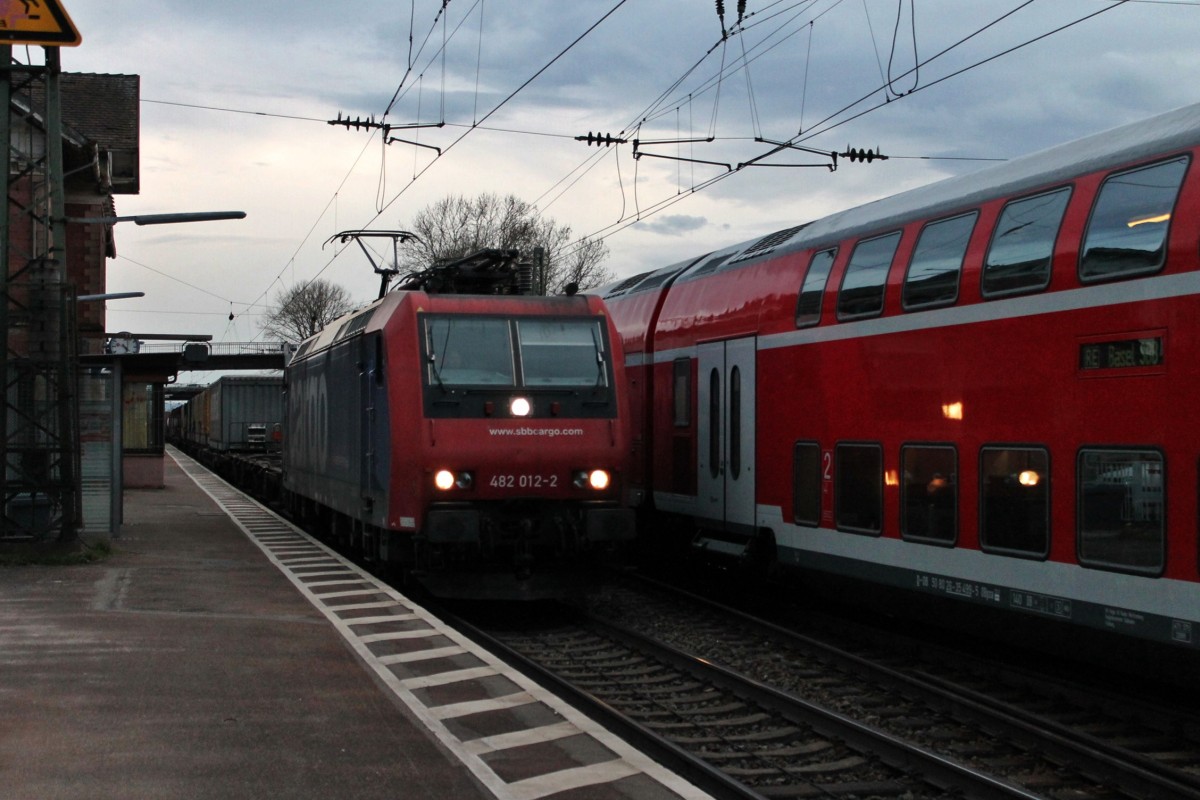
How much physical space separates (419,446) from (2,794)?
6.26 metres

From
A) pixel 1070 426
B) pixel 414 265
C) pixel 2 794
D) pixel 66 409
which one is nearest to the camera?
pixel 2 794

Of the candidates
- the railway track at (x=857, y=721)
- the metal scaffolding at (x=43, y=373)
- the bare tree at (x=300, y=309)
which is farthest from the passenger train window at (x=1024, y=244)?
the bare tree at (x=300, y=309)

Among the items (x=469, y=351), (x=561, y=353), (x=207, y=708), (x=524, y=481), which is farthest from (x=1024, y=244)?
(x=207, y=708)

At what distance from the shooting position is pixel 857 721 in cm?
842

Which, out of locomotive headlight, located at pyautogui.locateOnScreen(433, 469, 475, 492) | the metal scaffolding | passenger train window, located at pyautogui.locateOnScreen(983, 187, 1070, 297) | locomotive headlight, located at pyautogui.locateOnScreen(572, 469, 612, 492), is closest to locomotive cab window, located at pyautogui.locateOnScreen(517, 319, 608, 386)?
locomotive headlight, located at pyautogui.locateOnScreen(572, 469, 612, 492)

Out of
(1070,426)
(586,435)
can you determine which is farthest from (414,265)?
(1070,426)

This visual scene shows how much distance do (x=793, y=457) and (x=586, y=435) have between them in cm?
206

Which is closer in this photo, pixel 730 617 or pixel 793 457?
Result: pixel 793 457

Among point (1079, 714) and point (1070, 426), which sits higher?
point (1070, 426)

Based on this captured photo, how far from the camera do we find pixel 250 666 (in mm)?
9250

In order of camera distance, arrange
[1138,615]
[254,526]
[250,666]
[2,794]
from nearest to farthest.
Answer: [2,794] → [1138,615] → [250,666] → [254,526]

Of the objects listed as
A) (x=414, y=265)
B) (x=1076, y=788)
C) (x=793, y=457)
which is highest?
(x=414, y=265)

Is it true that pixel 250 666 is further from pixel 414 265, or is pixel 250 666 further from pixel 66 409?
pixel 414 265

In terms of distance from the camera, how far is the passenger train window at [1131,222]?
7.64 m
